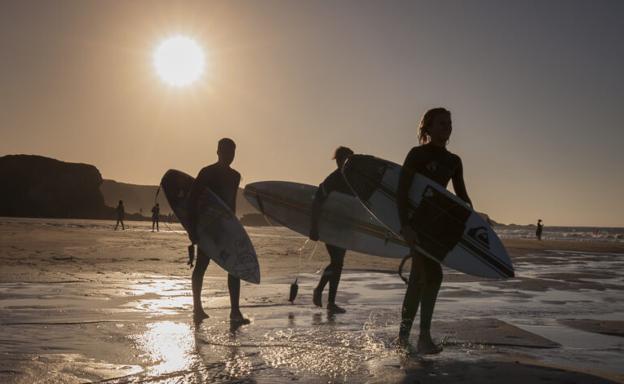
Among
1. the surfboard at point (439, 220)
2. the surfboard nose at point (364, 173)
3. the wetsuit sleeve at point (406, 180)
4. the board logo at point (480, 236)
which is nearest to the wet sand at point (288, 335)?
the surfboard at point (439, 220)

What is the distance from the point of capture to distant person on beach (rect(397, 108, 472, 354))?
4512 millimetres

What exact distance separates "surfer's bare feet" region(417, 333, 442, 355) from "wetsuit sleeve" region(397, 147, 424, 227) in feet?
3.04

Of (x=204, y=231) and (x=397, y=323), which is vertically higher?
(x=204, y=231)

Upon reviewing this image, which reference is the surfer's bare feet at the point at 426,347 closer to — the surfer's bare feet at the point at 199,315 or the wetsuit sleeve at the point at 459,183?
the wetsuit sleeve at the point at 459,183

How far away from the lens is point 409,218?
183 inches

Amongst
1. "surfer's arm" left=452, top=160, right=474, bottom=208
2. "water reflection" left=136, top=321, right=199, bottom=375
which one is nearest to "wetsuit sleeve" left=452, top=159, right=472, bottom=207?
"surfer's arm" left=452, top=160, right=474, bottom=208

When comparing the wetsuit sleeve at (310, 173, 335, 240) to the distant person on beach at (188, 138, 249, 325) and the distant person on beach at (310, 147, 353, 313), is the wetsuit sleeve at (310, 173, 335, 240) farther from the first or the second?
the distant person on beach at (188, 138, 249, 325)

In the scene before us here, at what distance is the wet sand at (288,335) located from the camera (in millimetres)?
3541

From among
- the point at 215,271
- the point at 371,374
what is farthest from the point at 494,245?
the point at 215,271

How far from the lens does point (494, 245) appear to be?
515 cm

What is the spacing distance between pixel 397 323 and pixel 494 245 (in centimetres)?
133

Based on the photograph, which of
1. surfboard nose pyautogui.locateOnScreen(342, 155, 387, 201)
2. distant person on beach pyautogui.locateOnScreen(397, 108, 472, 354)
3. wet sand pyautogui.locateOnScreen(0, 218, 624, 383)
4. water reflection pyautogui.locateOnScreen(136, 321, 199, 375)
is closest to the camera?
wet sand pyautogui.locateOnScreen(0, 218, 624, 383)

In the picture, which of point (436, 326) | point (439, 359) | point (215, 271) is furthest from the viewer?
point (215, 271)

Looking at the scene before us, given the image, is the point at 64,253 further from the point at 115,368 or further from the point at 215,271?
the point at 115,368
